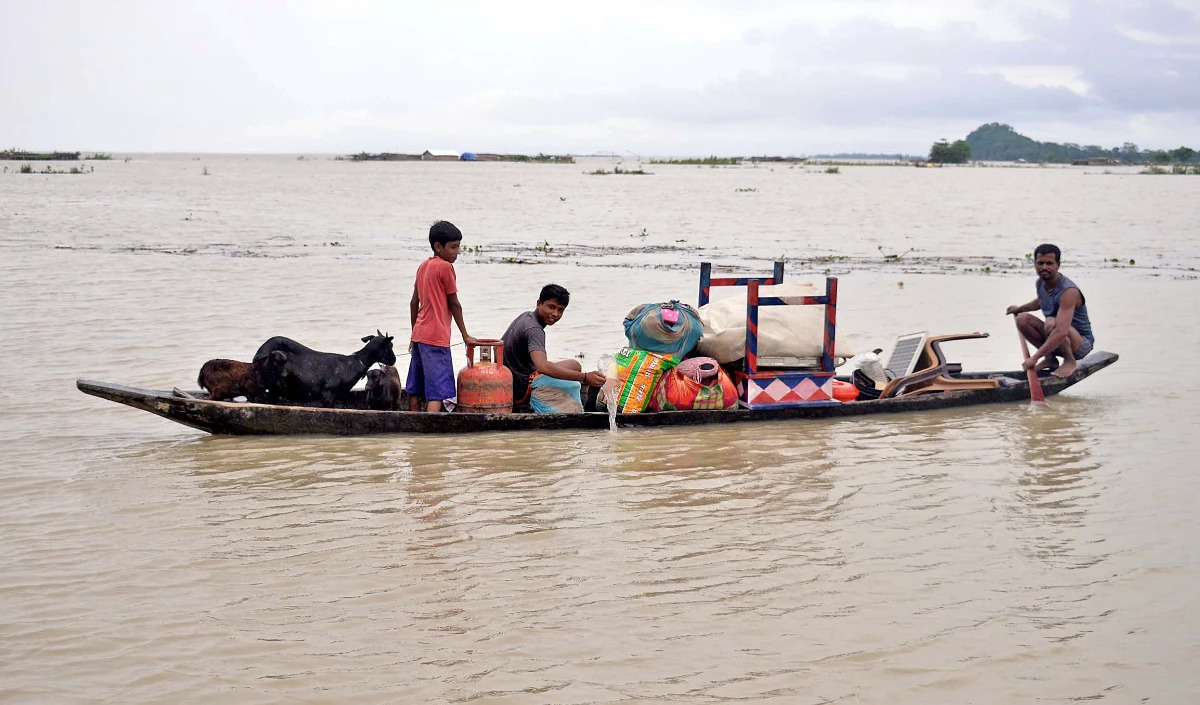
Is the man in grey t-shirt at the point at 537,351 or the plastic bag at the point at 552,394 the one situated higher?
the man in grey t-shirt at the point at 537,351

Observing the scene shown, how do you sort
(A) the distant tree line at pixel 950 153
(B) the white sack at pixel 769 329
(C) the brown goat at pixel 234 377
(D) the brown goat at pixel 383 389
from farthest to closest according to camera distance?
(A) the distant tree line at pixel 950 153, (B) the white sack at pixel 769 329, (D) the brown goat at pixel 383 389, (C) the brown goat at pixel 234 377

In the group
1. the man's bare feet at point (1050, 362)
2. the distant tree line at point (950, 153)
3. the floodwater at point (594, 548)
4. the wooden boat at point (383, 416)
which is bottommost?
the floodwater at point (594, 548)

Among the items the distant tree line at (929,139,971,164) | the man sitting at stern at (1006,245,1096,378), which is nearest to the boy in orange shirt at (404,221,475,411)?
the man sitting at stern at (1006,245,1096,378)

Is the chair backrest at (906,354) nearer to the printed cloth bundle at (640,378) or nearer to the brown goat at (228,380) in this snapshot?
the printed cloth bundle at (640,378)

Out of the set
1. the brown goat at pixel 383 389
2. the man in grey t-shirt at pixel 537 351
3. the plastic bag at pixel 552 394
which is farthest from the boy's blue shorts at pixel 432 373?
the plastic bag at pixel 552 394

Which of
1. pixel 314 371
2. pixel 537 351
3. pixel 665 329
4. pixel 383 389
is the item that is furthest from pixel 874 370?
pixel 314 371

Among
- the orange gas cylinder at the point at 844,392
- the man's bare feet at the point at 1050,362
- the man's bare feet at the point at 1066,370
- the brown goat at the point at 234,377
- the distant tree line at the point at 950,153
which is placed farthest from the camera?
the distant tree line at the point at 950,153

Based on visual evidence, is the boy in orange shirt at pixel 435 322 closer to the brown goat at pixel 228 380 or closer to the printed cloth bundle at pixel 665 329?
the brown goat at pixel 228 380

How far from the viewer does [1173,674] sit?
153 inches

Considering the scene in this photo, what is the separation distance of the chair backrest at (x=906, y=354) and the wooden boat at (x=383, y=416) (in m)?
0.34

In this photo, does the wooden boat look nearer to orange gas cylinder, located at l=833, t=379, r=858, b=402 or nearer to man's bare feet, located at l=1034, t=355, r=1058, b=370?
orange gas cylinder, located at l=833, t=379, r=858, b=402

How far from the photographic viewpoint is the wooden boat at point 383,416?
6.75 metres

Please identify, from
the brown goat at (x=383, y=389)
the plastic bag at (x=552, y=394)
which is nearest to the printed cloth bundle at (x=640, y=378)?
the plastic bag at (x=552, y=394)

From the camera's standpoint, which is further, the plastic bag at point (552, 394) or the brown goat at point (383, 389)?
the plastic bag at point (552, 394)
